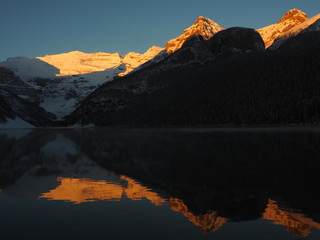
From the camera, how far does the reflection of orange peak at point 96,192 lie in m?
24.6

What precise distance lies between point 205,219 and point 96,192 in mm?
10688

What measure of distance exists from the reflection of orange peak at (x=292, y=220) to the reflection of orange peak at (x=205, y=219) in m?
2.65

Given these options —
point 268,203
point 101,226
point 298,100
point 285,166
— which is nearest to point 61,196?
point 101,226

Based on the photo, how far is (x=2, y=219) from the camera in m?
19.5

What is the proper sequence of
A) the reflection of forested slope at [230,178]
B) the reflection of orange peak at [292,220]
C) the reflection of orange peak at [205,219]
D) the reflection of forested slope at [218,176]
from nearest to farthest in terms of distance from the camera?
the reflection of orange peak at [292,220] → the reflection of orange peak at [205,219] → the reflection of forested slope at [218,176] → the reflection of forested slope at [230,178]

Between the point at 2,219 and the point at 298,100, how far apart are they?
195348 millimetres

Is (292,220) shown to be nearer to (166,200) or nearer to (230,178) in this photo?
(166,200)

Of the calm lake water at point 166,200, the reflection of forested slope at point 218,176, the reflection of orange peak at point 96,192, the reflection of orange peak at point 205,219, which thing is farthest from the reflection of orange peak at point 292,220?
the reflection of orange peak at point 96,192

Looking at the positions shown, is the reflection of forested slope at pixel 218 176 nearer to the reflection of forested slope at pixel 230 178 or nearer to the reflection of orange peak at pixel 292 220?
the reflection of forested slope at pixel 230 178

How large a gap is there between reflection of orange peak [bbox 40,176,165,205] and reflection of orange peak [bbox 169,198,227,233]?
86.2 inches

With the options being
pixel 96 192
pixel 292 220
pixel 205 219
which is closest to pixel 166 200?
pixel 205 219

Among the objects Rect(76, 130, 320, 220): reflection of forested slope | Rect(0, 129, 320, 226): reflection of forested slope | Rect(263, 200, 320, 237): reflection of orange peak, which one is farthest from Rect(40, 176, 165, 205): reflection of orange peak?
Rect(263, 200, 320, 237): reflection of orange peak

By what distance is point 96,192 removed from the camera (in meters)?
26.7

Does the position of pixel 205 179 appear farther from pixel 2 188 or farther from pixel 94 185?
pixel 2 188
